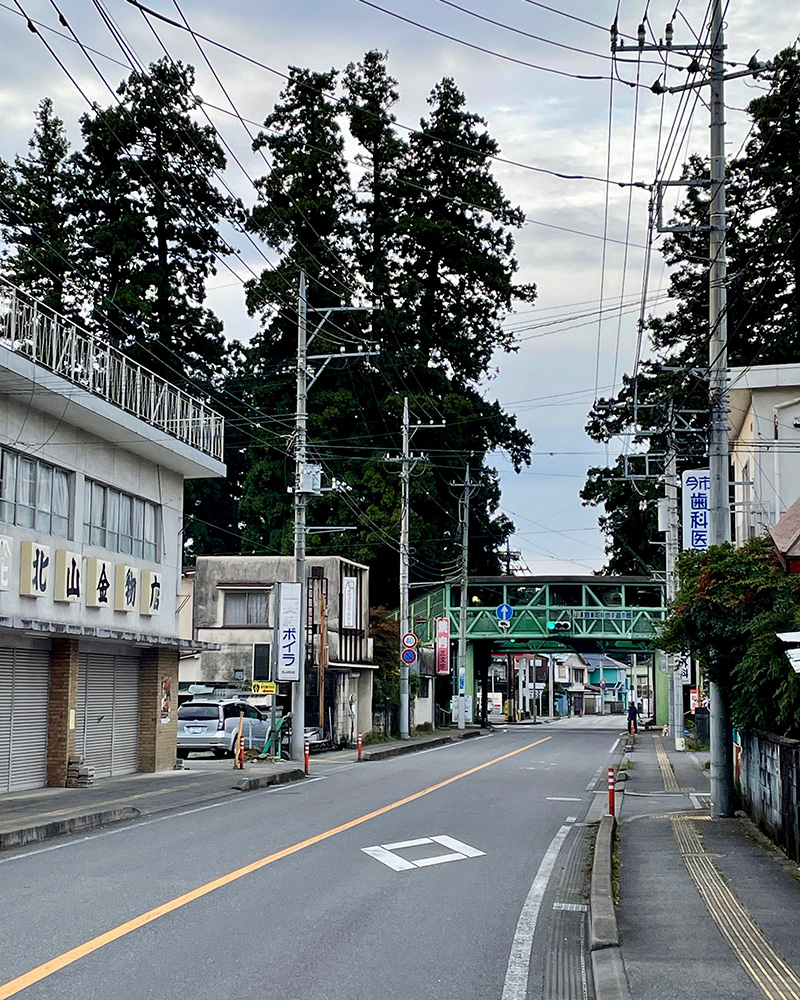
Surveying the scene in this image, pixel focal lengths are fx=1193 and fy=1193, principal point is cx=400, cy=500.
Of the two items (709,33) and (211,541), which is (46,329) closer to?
(709,33)

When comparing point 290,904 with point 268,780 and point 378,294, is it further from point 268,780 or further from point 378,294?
point 378,294

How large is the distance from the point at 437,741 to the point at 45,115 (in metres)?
33.3

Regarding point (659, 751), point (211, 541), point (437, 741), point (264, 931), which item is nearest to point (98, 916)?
point (264, 931)

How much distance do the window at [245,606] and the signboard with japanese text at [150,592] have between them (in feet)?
45.6

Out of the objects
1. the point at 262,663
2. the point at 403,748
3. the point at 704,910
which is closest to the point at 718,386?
the point at 704,910

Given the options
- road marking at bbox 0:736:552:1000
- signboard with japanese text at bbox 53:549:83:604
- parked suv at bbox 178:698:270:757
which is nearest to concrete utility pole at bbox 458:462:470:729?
parked suv at bbox 178:698:270:757

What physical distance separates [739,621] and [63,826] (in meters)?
10.0

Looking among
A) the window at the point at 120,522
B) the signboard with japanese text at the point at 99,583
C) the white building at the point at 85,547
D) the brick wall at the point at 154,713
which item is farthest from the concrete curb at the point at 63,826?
the brick wall at the point at 154,713

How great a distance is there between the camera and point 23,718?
2273cm

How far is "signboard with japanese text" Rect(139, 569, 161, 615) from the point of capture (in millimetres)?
26531

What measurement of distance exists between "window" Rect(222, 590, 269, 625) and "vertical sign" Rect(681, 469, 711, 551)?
16.2 m

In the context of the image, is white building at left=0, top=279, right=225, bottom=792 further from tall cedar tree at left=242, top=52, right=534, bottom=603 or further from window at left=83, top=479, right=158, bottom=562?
tall cedar tree at left=242, top=52, right=534, bottom=603

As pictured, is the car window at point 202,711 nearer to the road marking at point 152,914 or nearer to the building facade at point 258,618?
the building facade at point 258,618

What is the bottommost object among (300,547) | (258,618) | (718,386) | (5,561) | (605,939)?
(605,939)
